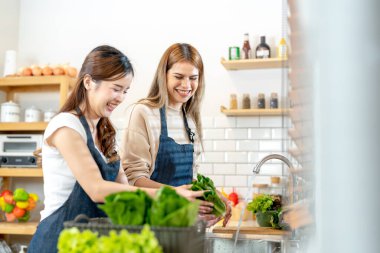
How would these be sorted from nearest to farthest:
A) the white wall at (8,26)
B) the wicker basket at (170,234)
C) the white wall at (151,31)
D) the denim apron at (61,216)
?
the wicker basket at (170,234), the denim apron at (61,216), the white wall at (151,31), the white wall at (8,26)

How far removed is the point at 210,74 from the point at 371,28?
13.8ft

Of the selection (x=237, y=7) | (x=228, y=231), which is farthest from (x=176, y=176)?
(x=237, y=7)

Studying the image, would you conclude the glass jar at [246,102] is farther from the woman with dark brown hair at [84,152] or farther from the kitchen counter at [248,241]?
the woman with dark brown hair at [84,152]

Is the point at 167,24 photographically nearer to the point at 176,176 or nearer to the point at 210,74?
the point at 210,74

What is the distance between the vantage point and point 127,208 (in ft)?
3.10

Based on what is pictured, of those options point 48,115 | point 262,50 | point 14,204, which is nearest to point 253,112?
point 262,50

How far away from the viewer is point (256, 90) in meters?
4.84

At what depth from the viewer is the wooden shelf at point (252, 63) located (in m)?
4.63

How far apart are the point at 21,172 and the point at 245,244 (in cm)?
306

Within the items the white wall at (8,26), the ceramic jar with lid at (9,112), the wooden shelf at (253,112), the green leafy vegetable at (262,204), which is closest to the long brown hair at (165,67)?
the green leafy vegetable at (262,204)

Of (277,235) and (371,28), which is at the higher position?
(371,28)

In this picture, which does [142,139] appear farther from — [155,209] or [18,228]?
[18,228]

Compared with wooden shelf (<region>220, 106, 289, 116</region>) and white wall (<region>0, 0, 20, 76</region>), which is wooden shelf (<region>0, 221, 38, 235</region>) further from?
wooden shelf (<region>220, 106, 289, 116</region>)

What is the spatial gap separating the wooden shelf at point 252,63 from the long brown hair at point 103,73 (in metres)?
3.03
